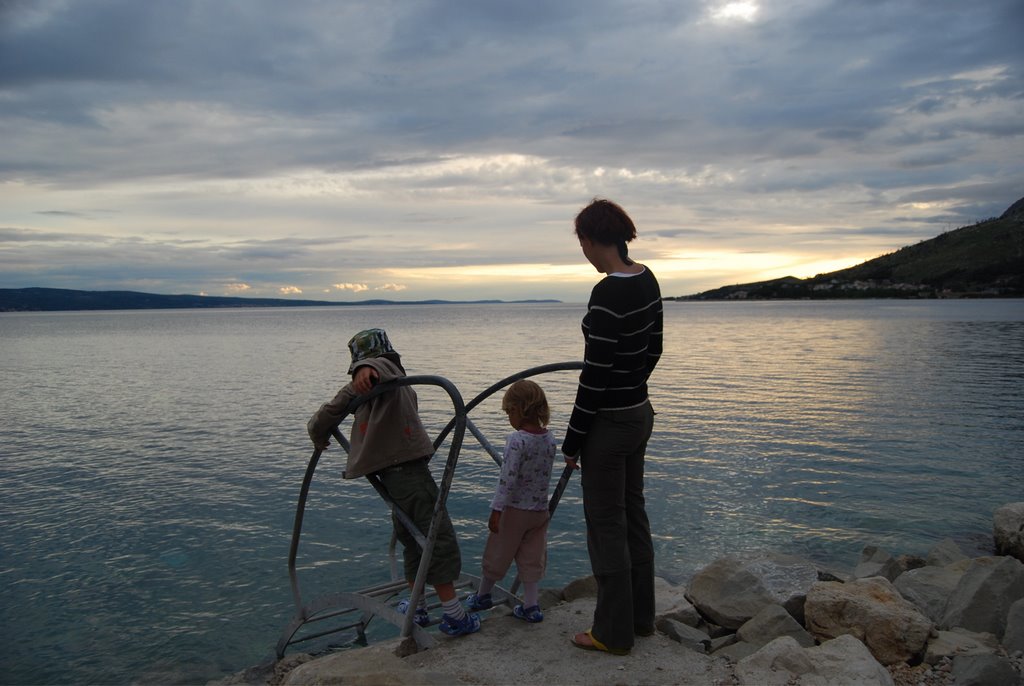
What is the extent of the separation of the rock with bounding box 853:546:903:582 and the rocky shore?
0.33 meters

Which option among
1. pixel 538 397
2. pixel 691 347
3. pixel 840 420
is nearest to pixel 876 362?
pixel 691 347

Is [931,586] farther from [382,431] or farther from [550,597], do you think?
[382,431]

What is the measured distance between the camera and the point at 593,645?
14.8ft

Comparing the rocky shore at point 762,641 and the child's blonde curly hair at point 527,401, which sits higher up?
the child's blonde curly hair at point 527,401

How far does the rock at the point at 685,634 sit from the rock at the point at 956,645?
1439 millimetres

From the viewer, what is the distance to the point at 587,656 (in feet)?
14.7

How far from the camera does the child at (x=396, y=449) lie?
4699mm

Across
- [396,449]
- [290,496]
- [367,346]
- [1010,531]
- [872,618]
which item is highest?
[367,346]

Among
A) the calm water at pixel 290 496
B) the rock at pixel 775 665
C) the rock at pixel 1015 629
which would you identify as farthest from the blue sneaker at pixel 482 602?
the rock at pixel 1015 629

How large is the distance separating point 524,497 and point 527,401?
2.07ft

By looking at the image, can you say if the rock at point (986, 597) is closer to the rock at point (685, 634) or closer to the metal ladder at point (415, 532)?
the rock at point (685, 634)

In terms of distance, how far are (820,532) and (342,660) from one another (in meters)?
7.30

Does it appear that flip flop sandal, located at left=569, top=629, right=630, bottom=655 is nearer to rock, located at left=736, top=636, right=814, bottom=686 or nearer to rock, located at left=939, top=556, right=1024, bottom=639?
rock, located at left=736, top=636, right=814, bottom=686

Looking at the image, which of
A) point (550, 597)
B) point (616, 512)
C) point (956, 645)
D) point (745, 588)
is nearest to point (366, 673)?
point (616, 512)
